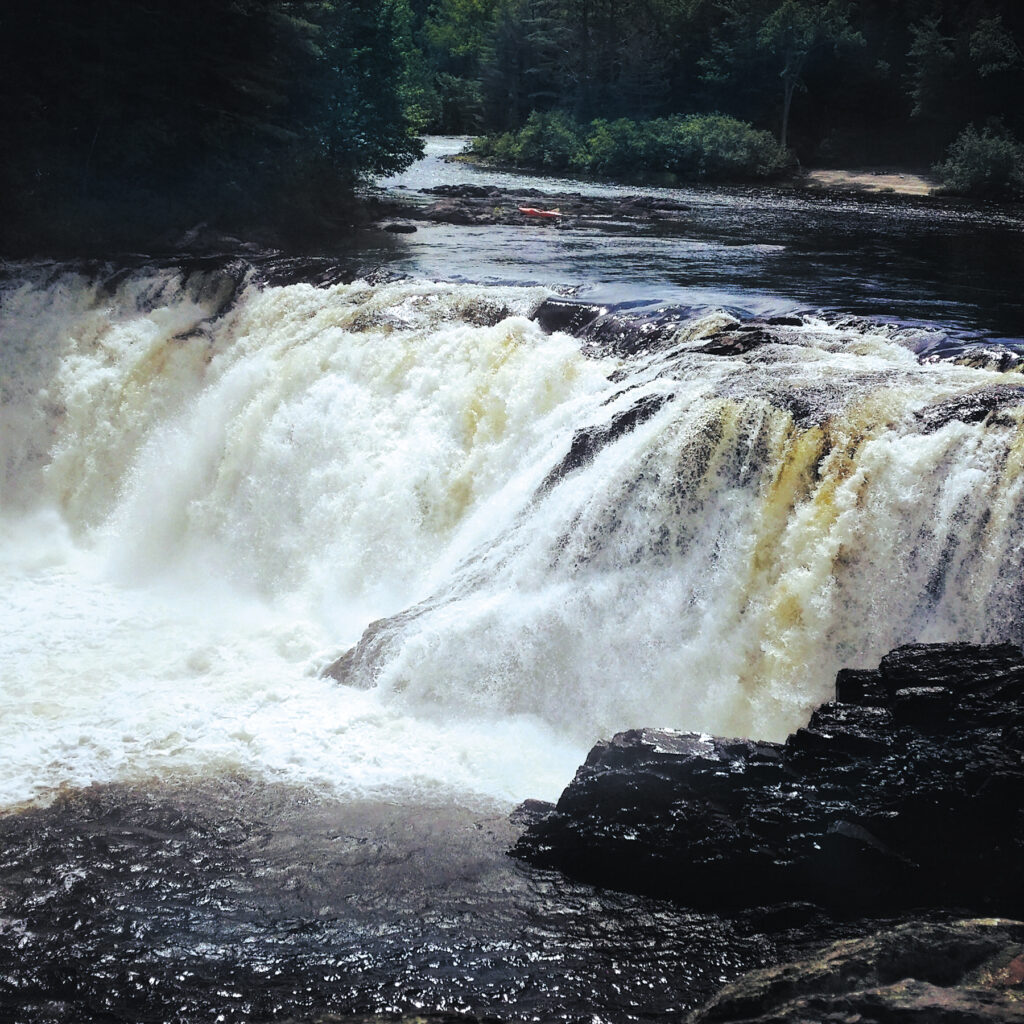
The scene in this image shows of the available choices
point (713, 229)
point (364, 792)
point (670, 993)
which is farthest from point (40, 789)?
point (713, 229)

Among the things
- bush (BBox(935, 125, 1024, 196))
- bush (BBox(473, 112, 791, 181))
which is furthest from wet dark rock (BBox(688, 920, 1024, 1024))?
bush (BBox(473, 112, 791, 181))

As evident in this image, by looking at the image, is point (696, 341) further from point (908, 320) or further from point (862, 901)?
point (862, 901)

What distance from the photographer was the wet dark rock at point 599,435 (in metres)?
8.42

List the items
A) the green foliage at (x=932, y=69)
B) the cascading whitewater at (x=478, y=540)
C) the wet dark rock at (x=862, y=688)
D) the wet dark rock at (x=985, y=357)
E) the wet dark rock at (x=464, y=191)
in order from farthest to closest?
the green foliage at (x=932, y=69)
the wet dark rock at (x=464, y=191)
the wet dark rock at (x=985, y=357)
the cascading whitewater at (x=478, y=540)
the wet dark rock at (x=862, y=688)

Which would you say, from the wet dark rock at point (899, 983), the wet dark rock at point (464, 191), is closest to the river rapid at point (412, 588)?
the wet dark rock at point (899, 983)

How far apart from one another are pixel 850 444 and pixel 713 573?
1.21m

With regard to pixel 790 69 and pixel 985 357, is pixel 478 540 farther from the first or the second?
pixel 790 69

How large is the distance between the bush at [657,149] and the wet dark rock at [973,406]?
24.5 meters

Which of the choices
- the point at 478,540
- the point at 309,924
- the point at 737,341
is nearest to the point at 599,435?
the point at 478,540

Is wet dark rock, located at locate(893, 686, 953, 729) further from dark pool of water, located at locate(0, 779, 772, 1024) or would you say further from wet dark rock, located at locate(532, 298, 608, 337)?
wet dark rock, located at locate(532, 298, 608, 337)

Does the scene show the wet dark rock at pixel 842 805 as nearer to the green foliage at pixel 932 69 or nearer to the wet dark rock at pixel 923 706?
the wet dark rock at pixel 923 706

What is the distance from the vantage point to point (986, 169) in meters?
26.1

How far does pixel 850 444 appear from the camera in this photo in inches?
290

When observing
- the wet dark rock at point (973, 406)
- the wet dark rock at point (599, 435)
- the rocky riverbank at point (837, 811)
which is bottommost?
the rocky riverbank at point (837, 811)
